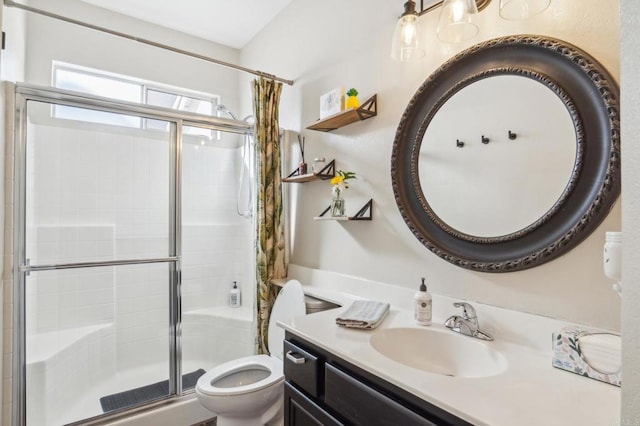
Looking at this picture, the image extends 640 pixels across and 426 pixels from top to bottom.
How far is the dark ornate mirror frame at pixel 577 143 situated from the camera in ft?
2.97

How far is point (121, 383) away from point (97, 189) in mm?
1336

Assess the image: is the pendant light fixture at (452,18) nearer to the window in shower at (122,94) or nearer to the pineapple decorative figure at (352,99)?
the pineapple decorative figure at (352,99)

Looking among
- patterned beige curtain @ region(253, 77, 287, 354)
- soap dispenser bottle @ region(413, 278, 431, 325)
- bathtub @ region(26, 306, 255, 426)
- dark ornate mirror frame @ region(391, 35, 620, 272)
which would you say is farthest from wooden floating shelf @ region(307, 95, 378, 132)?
bathtub @ region(26, 306, 255, 426)

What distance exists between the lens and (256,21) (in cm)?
275

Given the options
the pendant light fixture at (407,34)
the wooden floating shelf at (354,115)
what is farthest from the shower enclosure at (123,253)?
the pendant light fixture at (407,34)

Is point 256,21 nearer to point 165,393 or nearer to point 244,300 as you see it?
point 244,300

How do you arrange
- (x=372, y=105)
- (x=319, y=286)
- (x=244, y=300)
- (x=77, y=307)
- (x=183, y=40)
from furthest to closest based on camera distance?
1. (x=183, y=40)
2. (x=244, y=300)
3. (x=77, y=307)
4. (x=319, y=286)
5. (x=372, y=105)

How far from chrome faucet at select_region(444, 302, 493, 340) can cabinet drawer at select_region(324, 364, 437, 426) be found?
0.46m

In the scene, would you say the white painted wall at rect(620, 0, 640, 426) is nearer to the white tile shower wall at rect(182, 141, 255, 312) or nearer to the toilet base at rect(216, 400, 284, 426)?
the toilet base at rect(216, 400, 284, 426)

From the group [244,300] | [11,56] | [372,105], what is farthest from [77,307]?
[372,105]

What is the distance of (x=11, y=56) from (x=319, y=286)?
7.09 ft

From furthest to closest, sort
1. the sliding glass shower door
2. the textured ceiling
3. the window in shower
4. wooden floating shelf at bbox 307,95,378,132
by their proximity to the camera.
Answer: the textured ceiling
the window in shower
the sliding glass shower door
wooden floating shelf at bbox 307,95,378,132

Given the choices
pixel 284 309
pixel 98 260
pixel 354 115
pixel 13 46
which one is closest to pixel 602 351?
pixel 354 115

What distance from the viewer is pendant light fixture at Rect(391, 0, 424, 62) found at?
1268 mm
